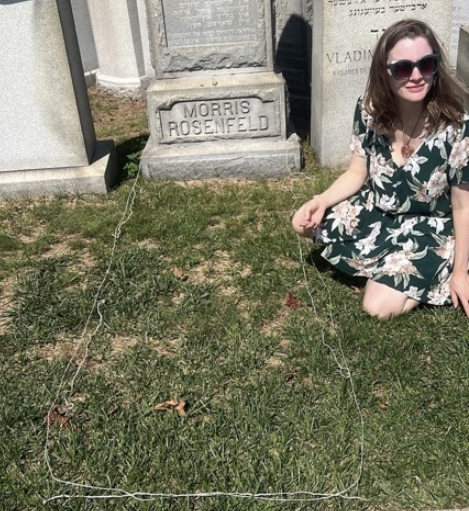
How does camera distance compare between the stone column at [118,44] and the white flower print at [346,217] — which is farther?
the stone column at [118,44]

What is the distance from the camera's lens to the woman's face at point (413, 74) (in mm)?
2871

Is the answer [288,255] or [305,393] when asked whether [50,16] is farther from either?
[305,393]

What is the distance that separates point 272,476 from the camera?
2.44 meters

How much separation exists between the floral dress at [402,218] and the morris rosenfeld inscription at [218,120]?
1659mm

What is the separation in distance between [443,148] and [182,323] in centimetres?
150

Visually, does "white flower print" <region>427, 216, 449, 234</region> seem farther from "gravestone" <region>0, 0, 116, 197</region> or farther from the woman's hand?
"gravestone" <region>0, 0, 116, 197</region>

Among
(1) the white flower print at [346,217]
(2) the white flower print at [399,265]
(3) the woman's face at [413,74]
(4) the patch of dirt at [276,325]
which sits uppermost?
(3) the woman's face at [413,74]

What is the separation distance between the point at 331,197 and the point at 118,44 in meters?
4.60

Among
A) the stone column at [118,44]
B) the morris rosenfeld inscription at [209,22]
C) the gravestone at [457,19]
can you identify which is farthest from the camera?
the stone column at [118,44]

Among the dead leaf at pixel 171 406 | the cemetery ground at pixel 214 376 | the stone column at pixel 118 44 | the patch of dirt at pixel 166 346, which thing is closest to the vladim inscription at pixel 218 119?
the cemetery ground at pixel 214 376

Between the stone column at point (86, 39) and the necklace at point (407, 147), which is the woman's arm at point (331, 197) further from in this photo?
the stone column at point (86, 39)

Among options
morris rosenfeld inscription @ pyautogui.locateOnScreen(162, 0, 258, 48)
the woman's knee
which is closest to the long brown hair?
the woman's knee

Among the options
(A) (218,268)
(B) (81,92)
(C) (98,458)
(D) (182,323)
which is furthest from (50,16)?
(C) (98,458)

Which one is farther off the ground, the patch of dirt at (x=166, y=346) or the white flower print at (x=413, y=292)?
the white flower print at (x=413, y=292)
